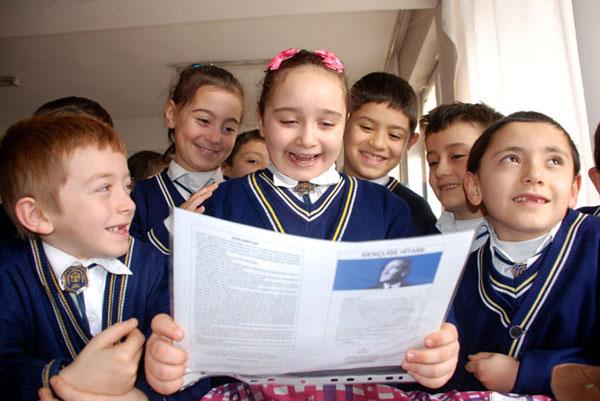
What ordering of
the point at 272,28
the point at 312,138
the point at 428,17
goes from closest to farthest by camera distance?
the point at 312,138 → the point at 428,17 → the point at 272,28

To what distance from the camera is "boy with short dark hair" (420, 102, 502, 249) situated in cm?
166

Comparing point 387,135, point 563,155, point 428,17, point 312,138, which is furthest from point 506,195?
point 428,17

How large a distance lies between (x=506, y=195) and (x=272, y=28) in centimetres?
336

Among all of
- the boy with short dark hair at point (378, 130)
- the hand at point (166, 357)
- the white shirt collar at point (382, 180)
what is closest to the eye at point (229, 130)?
the boy with short dark hair at point (378, 130)

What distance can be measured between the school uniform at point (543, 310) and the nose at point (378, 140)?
74 centimetres

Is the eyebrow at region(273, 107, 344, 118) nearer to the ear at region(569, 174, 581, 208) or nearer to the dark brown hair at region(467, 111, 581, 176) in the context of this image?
the dark brown hair at region(467, 111, 581, 176)

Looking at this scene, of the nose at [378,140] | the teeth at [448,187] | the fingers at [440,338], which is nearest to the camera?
the fingers at [440,338]

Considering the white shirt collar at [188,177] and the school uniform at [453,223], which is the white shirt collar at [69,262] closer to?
the white shirt collar at [188,177]

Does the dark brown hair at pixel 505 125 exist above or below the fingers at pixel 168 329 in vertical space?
above

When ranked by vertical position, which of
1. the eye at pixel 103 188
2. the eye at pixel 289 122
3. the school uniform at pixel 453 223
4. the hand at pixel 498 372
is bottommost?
the hand at pixel 498 372

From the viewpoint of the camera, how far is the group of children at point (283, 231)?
2.92ft

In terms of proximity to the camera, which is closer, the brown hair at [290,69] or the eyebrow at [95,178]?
the eyebrow at [95,178]

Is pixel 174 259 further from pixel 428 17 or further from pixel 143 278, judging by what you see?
pixel 428 17

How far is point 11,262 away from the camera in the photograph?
1.02 metres
